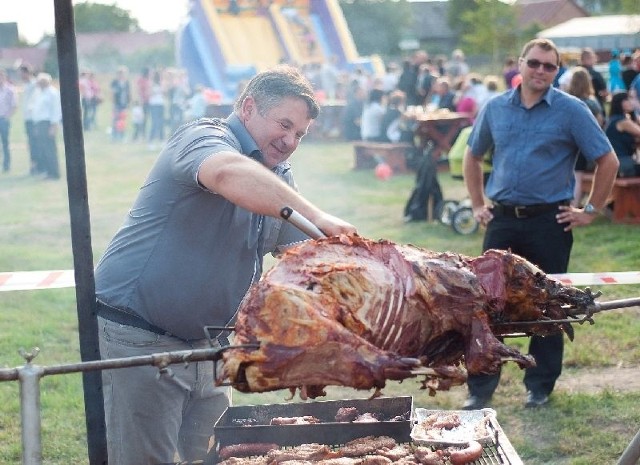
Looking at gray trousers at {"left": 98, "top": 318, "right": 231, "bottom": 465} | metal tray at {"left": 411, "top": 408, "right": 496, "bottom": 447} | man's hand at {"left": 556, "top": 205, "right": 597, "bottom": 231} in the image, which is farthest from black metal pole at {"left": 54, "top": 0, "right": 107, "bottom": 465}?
man's hand at {"left": 556, "top": 205, "right": 597, "bottom": 231}

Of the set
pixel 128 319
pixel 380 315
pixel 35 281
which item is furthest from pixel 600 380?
pixel 380 315

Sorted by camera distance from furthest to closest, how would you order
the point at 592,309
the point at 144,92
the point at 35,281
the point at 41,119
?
the point at 144,92
the point at 41,119
the point at 35,281
the point at 592,309

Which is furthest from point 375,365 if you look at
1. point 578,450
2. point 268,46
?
point 268,46

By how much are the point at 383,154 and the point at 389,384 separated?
40.6 ft

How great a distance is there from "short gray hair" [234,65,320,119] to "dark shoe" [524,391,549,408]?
365 centimetres

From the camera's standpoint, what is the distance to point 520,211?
6262 millimetres

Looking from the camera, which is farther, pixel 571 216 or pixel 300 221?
pixel 571 216

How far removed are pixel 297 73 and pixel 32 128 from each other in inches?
672

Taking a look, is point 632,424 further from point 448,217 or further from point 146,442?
point 448,217

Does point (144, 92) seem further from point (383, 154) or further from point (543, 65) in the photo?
point (543, 65)

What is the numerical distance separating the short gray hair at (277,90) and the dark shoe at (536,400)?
3.65 m

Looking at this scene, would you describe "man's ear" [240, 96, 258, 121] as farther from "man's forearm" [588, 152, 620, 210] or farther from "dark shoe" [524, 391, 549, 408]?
"dark shoe" [524, 391, 549, 408]

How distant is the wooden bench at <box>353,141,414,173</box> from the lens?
18469 millimetres

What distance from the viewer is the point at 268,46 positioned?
29.1m
